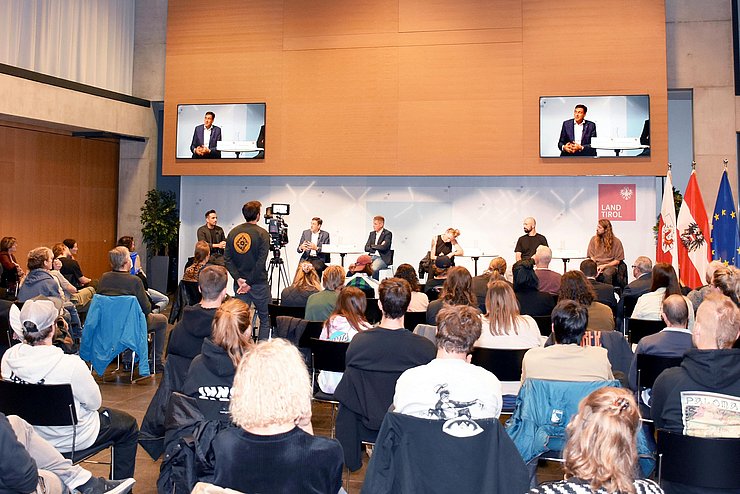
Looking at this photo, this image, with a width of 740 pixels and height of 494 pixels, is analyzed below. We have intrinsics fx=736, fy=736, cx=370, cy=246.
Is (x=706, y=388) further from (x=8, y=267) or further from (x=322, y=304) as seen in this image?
(x=8, y=267)

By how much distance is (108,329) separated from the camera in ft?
21.8

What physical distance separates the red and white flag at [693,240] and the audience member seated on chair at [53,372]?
8607 mm


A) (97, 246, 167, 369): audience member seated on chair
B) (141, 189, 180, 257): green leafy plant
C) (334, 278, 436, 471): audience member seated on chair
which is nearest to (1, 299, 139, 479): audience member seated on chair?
(334, 278, 436, 471): audience member seated on chair

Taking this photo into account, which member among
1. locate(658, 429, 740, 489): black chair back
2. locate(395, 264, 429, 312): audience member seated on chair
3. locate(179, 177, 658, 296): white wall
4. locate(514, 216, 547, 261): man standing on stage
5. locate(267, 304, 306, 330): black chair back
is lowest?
locate(658, 429, 740, 489): black chair back

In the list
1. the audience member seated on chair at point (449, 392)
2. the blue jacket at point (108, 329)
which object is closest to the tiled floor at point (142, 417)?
the blue jacket at point (108, 329)

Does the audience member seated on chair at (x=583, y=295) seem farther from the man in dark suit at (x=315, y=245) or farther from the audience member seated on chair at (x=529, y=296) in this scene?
the man in dark suit at (x=315, y=245)

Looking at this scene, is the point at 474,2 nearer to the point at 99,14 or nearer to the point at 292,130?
the point at 292,130

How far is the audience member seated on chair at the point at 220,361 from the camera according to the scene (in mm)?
3527

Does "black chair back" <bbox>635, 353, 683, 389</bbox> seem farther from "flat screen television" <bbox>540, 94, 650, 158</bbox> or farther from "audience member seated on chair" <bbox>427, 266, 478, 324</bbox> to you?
"flat screen television" <bbox>540, 94, 650, 158</bbox>

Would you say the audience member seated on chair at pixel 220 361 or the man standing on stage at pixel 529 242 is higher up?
the man standing on stage at pixel 529 242

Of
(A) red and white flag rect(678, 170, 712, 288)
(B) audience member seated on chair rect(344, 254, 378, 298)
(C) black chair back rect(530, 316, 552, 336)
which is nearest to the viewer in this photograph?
(C) black chair back rect(530, 316, 552, 336)

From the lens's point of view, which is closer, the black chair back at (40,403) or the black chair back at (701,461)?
the black chair back at (701,461)

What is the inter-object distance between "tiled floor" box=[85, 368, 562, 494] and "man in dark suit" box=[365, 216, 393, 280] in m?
5.29

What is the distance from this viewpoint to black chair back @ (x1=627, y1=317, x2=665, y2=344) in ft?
18.3
